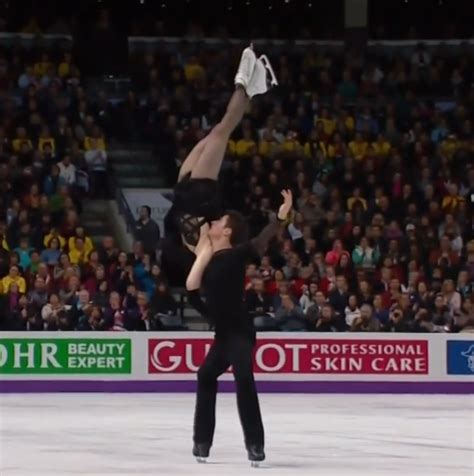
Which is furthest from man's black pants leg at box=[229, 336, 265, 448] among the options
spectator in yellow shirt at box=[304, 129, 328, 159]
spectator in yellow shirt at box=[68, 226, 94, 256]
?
spectator in yellow shirt at box=[304, 129, 328, 159]

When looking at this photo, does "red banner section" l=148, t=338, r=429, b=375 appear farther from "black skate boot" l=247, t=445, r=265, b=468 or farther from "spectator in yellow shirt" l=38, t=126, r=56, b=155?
"black skate boot" l=247, t=445, r=265, b=468

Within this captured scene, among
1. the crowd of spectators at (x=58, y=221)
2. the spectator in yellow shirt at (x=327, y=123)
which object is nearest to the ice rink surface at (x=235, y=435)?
the crowd of spectators at (x=58, y=221)

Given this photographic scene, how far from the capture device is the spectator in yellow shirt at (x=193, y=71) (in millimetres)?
30094

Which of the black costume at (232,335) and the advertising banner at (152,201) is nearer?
the black costume at (232,335)

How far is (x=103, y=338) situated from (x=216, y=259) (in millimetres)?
9479

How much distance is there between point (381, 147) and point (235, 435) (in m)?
14.4

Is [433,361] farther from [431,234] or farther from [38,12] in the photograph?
[38,12]

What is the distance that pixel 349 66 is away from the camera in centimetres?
3078

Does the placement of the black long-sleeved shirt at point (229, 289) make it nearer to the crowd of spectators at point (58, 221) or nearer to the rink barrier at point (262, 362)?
the rink barrier at point (262, 362)

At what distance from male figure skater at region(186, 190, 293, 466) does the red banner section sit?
928cm

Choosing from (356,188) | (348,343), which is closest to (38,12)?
(356,188)

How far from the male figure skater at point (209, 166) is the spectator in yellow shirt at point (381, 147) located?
15404 mm

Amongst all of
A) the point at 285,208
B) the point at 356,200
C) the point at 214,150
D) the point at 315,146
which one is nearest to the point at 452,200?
the point at 356,200

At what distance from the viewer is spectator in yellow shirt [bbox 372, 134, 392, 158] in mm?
28609
